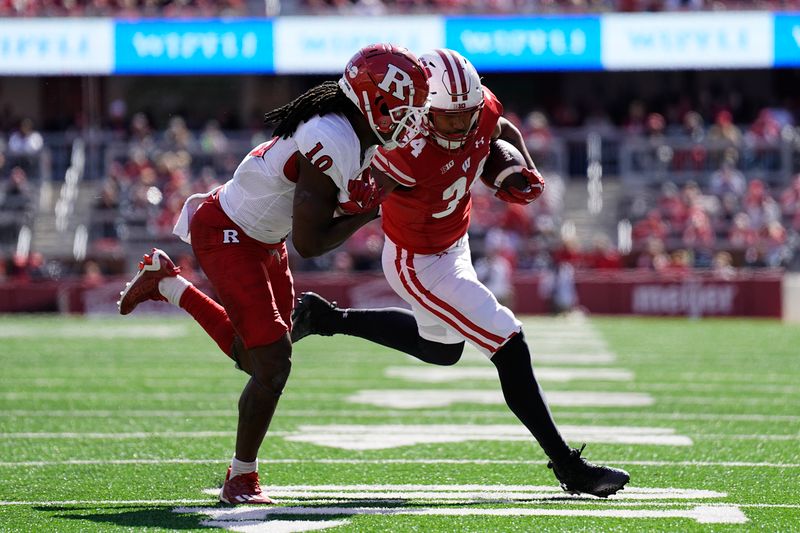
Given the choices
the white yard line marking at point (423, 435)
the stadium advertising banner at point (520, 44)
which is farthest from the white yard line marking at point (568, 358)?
the stadium advertising banner at point (520, 44)

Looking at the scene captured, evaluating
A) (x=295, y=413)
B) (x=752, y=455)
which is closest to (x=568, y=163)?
(x=295, y=413)

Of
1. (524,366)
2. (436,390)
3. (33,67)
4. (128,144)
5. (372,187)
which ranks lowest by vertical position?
(436,390)

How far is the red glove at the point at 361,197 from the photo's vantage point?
434 cm

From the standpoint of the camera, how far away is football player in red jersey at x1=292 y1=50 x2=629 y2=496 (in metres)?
4.78

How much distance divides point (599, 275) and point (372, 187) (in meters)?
13.0

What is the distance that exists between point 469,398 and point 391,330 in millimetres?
2683

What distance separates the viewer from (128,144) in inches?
810

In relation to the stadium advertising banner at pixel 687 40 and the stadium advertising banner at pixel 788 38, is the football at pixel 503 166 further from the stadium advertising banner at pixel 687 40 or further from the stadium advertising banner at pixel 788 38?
the stadium advertising banner at pixel 788 38

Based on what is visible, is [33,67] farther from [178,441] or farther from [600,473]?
[600,473]

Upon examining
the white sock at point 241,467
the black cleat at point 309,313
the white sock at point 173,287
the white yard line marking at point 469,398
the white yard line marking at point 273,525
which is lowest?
the white yard line marking at point 469,398

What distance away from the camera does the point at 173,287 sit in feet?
17.2

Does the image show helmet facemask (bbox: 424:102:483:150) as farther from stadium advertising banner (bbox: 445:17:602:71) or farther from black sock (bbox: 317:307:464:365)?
stadium advertising banner (bbox: 445:17:602:71)

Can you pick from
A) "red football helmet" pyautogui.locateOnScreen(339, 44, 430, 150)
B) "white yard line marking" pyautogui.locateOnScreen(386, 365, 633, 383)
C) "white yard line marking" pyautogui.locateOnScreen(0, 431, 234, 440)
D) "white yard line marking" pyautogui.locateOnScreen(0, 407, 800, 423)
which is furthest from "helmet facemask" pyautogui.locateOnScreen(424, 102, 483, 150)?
"white yard line marking" pyautogui.locateOnScreen(386, 365, 633, 383)

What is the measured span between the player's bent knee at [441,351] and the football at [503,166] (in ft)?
2.27
